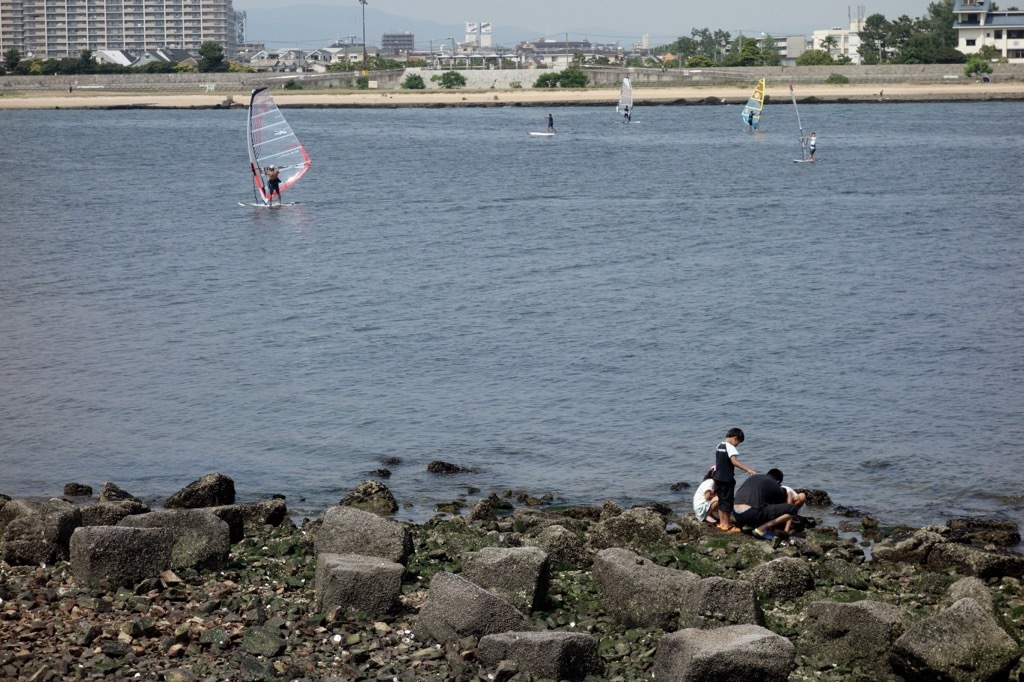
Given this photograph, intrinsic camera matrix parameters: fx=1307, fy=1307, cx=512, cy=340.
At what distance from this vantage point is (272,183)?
2046 inches

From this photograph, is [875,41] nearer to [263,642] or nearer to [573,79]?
[573,79]

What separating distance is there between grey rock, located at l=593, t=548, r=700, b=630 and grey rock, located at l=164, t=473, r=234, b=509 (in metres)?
6.12

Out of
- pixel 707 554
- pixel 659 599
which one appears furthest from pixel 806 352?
pixel 659 599

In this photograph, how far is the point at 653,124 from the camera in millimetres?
108125

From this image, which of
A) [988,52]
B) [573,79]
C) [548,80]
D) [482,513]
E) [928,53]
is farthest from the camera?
[548,80]

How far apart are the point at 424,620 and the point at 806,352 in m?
15.8

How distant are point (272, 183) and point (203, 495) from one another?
37.1 meters

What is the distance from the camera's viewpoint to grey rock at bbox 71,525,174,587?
481 inches

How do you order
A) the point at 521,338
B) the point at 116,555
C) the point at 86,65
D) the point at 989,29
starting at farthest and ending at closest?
the point at 86,65 < the point at 989,29 < the point at 521,338 < the point at 116,555

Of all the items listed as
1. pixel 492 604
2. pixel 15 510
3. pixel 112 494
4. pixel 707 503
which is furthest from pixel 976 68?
pixel 492 604

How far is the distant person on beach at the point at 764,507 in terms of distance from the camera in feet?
49.0

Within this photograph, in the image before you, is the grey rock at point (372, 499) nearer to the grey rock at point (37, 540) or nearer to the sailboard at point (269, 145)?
the grey rock at point (37, 540)

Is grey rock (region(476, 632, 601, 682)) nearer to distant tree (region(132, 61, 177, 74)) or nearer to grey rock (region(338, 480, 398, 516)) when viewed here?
grey rock (region(338, 480, 398, 516))

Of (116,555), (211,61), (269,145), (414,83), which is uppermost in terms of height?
(211,61)
